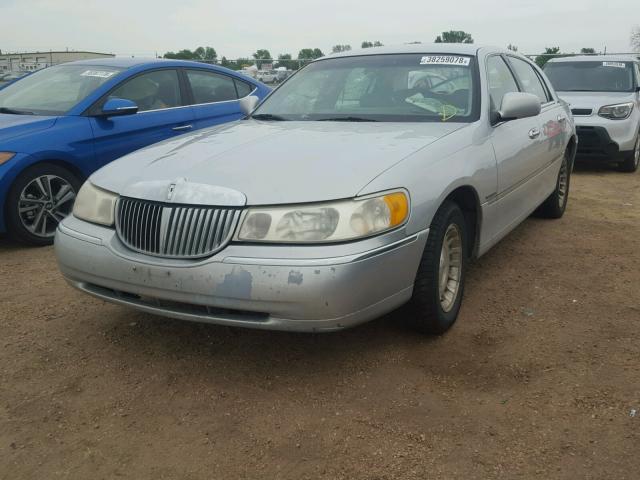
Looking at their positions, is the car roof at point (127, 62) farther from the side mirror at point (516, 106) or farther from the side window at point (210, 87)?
the side mirror at point (516, 106)

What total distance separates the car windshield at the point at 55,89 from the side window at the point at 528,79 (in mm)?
3533

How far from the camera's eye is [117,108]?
17.3 ft

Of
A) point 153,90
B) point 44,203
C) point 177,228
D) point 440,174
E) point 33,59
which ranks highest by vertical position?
point 33,59

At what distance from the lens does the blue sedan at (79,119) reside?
4.93 metres

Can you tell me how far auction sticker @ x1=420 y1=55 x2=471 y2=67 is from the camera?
4.10 m

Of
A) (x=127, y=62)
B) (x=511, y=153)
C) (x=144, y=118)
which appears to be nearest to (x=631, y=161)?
(x=511, y=153)

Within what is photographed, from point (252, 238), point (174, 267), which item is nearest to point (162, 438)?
point (174, 267)

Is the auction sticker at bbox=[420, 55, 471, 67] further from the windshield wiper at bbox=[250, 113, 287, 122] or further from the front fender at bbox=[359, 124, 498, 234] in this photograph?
the windshield wiper at bbox=[250, 113, 287, 122]

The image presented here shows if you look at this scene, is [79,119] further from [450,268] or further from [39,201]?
[450,268]

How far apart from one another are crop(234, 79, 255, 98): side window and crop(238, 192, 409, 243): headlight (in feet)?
15.1

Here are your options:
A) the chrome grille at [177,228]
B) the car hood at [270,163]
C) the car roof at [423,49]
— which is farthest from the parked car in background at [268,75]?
the chrome grille at [177,228]

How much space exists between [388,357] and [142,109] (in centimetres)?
383

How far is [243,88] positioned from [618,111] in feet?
17.5

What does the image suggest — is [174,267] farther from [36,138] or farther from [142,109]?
[142,109]
